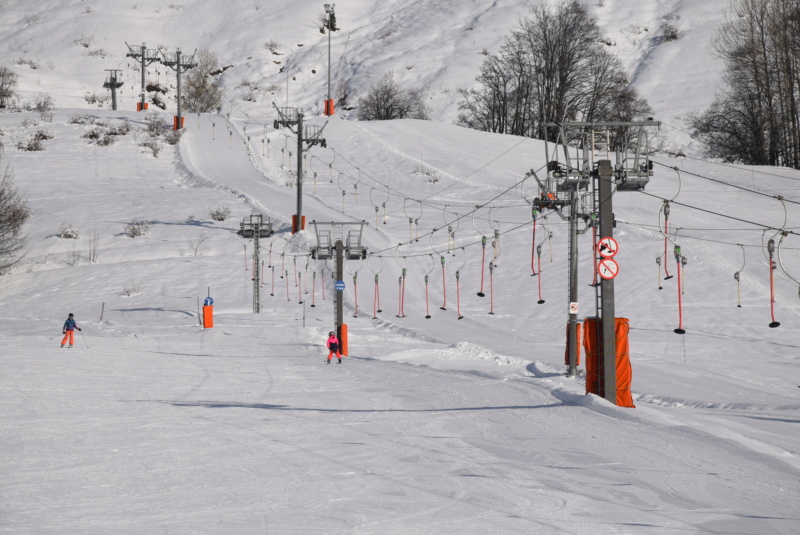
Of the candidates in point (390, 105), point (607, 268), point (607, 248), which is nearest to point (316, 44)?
point (390, 105)

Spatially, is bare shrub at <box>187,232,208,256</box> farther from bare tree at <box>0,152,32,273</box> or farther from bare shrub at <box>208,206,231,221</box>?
bare tree at <box>0,152,32,273</box>

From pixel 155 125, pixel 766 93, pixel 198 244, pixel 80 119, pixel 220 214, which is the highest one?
pixel 80 119

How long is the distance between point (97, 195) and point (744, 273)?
44.6 metres

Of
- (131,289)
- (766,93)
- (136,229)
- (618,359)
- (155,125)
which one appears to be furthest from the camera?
(155,125)

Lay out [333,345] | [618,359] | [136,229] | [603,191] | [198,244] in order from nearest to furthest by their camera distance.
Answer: [618,359], [603,191], [333,345], [198,244], [136,229]

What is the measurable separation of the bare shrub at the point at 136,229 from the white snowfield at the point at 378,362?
433 millimetres

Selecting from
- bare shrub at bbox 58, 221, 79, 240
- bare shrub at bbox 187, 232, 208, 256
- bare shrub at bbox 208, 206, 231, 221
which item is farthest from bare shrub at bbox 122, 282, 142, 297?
bare shrub at bbox 208, 206, 231, 221

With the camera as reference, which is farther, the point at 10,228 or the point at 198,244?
the point at 10,228

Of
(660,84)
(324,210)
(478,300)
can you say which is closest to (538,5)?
(660,84)

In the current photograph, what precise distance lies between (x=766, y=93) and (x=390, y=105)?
43.8 meters

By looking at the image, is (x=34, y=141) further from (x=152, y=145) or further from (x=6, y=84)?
(x=6, y=84)

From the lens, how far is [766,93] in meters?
63.9

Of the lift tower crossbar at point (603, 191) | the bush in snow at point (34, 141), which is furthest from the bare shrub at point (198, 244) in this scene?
the bush in snow at point (34, 141)

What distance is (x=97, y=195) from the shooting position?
2327 inches
